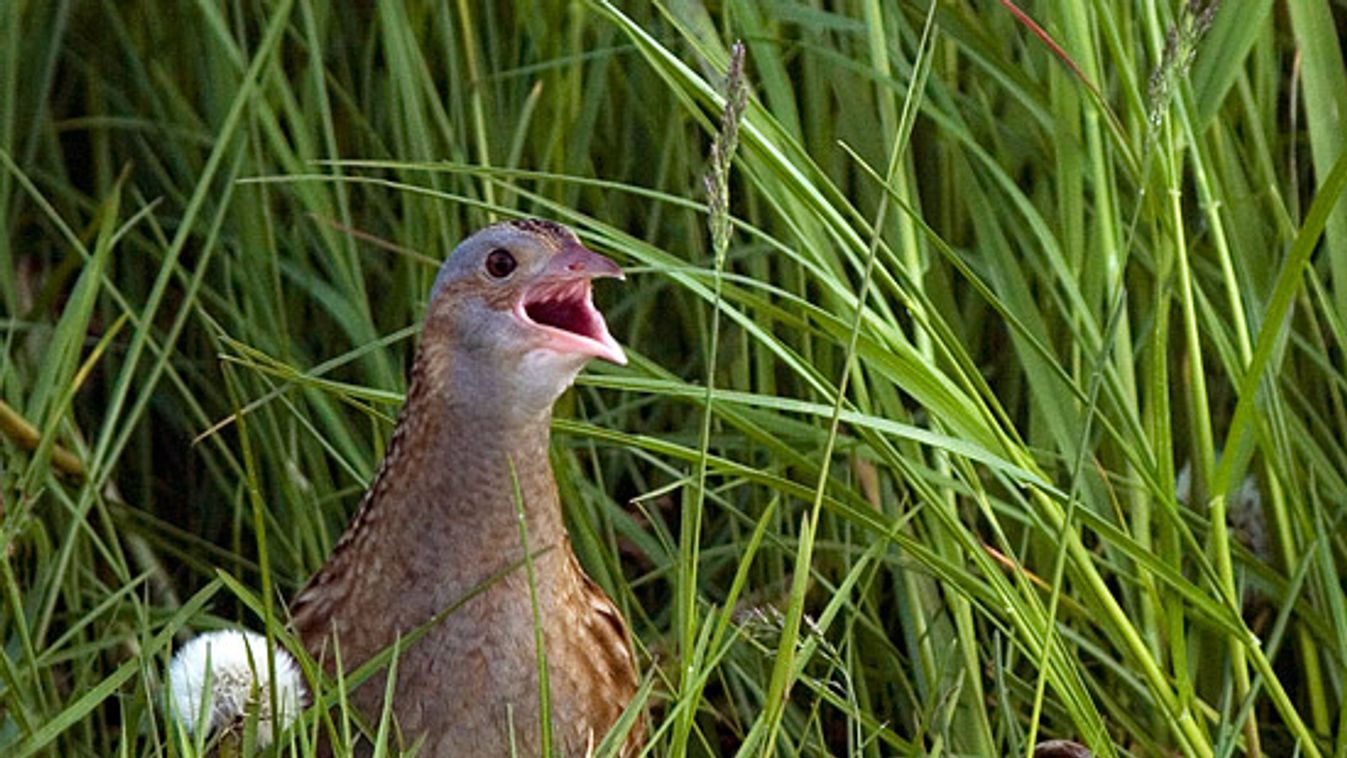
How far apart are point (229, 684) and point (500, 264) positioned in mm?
481

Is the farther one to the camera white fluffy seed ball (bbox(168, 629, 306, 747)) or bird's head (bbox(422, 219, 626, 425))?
bird's head (bbox(422, 219, 626, 425))

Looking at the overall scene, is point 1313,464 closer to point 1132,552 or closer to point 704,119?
point 1132,552

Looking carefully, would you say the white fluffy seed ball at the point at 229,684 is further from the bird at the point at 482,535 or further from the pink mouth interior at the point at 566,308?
the pink mouth interior at the point at 566,308

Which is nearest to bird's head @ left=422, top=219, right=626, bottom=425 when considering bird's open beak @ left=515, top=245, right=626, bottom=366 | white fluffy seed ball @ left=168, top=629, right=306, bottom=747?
bird's open beak @ left=515, top=245, right=626, bottom=366

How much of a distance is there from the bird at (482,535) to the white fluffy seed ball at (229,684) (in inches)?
5.7

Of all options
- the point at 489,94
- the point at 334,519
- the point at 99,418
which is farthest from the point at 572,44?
the point at 99,418

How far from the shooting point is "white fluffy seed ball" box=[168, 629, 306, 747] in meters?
2.13

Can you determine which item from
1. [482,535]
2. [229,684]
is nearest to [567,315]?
[482,535]

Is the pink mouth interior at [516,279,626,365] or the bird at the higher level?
the pink mouth interior at [516,279,626,365]

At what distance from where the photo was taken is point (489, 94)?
3.28m

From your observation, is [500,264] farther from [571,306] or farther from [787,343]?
[787,343]

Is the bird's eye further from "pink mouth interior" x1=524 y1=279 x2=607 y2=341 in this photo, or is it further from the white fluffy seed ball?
the white fluffy seed ball

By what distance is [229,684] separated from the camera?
2170 millimetres

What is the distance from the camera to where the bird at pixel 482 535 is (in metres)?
2.38
